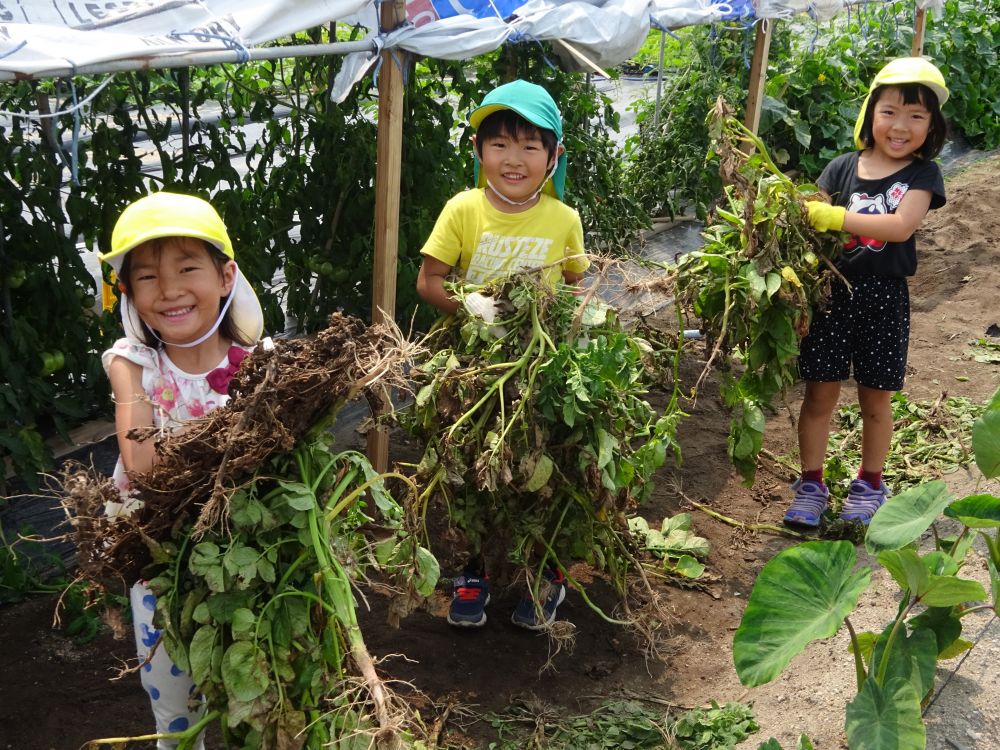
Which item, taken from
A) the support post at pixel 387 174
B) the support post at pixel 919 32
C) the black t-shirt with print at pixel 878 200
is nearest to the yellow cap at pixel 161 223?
the support post at pixel 387 174

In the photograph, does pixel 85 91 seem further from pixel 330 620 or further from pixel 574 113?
pixel 330 620

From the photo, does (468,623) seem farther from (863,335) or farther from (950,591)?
(863,335)

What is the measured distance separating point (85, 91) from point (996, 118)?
31.5ft

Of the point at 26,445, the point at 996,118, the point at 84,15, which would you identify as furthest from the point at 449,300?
the point at 996,118

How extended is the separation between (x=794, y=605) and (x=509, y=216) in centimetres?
144

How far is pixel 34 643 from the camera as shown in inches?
124

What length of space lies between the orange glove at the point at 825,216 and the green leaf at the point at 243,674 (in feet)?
8.08

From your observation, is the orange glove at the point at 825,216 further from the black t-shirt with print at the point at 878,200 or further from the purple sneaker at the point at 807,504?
the purple sneaker at the point at 807,504

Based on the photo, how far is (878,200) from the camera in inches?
142

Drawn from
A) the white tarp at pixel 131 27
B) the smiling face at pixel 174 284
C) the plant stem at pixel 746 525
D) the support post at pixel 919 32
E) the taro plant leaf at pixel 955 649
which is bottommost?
the plant stem at pixel 746 525

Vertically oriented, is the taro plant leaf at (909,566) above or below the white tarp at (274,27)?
below

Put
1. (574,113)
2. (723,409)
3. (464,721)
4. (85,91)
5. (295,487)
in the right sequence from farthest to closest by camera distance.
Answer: (574,113)
(723,409)
(85,91)
(464,721)
(295,487)

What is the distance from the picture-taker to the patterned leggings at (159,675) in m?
2.22

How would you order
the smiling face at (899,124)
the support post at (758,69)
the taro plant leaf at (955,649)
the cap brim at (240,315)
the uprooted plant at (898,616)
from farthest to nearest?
the support post at (758,69) < the smiling face at (899,124) < the taro plant leaf at (955,649) < the uprooted plant at (898,616) < the cap brim at (240,315)
